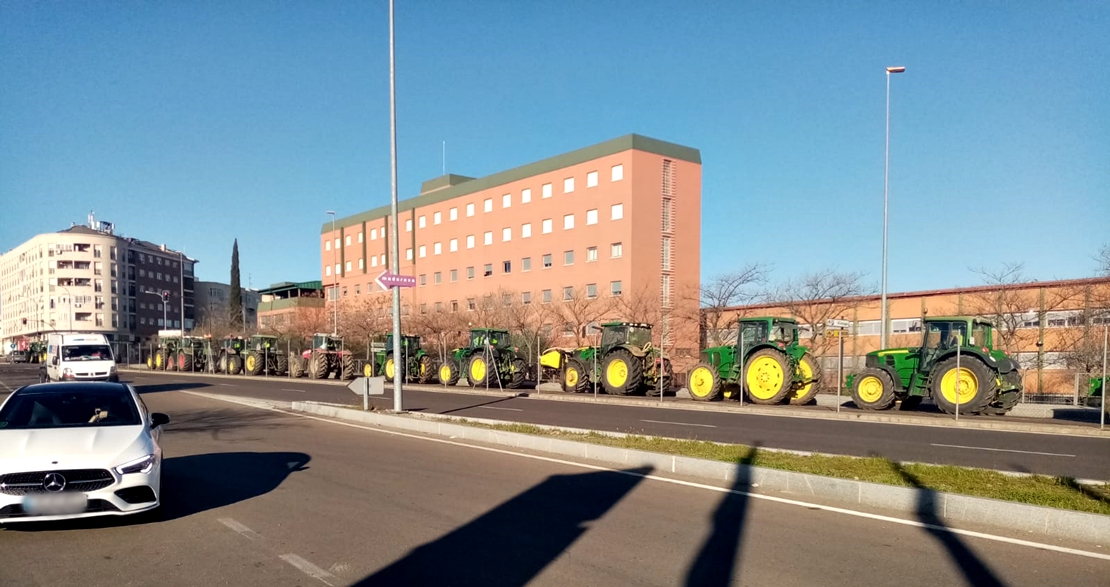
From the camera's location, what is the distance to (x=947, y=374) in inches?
725

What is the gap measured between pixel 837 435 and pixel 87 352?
27.0 m

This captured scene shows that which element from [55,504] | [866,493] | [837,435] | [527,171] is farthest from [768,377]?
[527,171]

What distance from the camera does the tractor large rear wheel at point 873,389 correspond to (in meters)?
19.7

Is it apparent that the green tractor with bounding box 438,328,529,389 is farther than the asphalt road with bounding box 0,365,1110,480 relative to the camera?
Yes

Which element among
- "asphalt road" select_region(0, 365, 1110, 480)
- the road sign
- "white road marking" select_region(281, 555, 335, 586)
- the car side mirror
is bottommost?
"asphalt road" select_region(0, 365, 1110, 480)

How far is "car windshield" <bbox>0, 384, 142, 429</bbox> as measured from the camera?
289 inches

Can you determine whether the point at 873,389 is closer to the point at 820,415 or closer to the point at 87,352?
the point at 820,415

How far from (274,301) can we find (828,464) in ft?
253

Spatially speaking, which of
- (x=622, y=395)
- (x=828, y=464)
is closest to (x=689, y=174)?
(x=622, y=395)

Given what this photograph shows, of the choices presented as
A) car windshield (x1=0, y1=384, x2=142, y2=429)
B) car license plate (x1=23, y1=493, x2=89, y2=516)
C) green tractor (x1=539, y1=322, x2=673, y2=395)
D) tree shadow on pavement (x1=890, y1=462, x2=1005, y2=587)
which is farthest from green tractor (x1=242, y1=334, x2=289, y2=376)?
tree shadow on pavement (x1=890, y1=462, x2=1005, y2=587)

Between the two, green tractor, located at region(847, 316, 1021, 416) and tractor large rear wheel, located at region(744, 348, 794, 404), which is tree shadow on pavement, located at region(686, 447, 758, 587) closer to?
green tractor, located at region(847, 316, 1021, 416)

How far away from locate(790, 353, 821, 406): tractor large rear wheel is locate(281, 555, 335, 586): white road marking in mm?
18081

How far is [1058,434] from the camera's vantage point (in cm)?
1517

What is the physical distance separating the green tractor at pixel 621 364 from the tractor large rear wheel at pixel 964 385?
28.7 ft
